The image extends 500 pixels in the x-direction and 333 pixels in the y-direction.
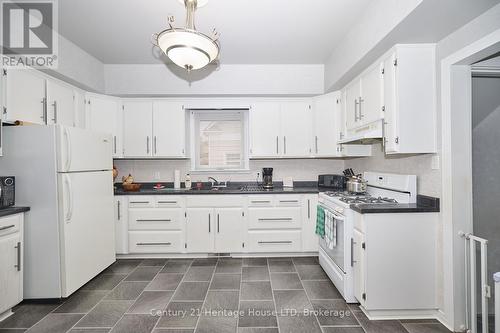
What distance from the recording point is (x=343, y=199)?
2518 millimetres

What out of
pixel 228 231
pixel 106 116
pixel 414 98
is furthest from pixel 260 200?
pixel 106 116

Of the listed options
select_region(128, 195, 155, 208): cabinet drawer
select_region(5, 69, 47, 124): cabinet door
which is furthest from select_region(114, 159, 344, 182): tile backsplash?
select_region(5, 69, 47, 124): cabinet door

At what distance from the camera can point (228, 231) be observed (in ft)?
11.0

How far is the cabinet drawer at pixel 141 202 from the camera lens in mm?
3336

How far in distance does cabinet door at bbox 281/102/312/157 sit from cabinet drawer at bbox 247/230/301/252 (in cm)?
118

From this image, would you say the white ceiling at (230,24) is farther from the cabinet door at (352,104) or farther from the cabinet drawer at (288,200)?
the cabinet drawer at (288,200)

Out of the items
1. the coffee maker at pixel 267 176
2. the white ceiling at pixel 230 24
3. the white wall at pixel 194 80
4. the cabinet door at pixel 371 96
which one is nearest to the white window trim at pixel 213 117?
the coffee maker at pixel 267 176

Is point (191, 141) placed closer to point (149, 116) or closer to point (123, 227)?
point (149, 116)

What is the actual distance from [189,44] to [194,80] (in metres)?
2.00

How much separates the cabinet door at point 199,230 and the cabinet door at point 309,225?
1.27 metres

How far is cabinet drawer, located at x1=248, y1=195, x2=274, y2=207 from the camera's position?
11.0 feet

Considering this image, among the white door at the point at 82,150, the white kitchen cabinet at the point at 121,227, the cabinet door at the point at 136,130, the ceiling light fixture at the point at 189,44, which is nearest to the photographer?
the ceiling light fixture at the point at 189,44

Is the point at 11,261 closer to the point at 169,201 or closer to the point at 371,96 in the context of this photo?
the point at 169,201

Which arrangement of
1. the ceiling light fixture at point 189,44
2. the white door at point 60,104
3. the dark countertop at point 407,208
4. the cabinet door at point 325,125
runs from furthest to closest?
the cabinet door at point 325,125 < the white door at point 60,104 < the dark countertop at point 407,208 < the ceiling light fixture at point 189,44
